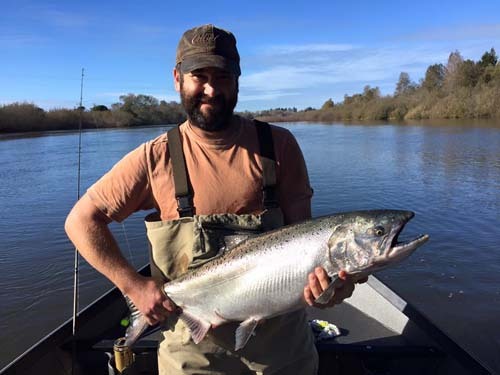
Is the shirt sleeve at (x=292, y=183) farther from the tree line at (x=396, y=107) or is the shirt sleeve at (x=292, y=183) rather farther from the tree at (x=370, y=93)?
the tree at (x=370, y=93)

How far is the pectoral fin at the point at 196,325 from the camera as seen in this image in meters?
2.63

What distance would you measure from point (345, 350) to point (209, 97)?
8.69ft

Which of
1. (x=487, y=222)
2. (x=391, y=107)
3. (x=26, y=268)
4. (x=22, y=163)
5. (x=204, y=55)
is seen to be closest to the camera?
(x=204, y=55)

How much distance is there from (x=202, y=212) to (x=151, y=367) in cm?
227

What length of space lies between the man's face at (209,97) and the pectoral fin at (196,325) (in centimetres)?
112

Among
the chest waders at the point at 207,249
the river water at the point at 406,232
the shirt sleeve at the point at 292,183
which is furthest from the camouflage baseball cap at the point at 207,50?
the river water at the point at 406,232

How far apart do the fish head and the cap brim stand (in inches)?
44.6

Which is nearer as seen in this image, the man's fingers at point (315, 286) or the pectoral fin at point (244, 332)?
the man's fingers at point (315, 286)

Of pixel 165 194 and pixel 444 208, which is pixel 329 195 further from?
pixel 165 194

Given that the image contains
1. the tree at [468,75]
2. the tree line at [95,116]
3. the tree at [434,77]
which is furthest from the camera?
the tree at [434,77]

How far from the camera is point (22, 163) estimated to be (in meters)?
27.3

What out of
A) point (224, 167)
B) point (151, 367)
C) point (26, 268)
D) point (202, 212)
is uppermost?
point (224, 167)

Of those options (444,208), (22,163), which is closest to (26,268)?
(444,208)

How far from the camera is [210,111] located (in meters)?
2.64
